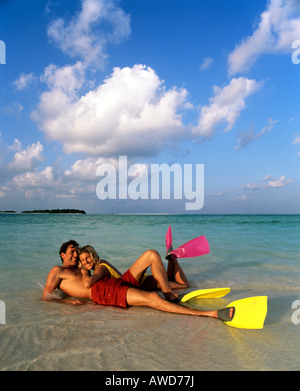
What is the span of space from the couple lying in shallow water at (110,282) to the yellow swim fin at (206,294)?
0.51ft

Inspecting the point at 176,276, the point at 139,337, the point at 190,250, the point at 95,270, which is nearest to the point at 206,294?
the point at 176,276

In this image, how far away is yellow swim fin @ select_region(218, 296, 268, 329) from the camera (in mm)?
2900

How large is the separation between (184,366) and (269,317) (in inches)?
62.5

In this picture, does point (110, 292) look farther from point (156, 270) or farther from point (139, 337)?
point (139, 337)

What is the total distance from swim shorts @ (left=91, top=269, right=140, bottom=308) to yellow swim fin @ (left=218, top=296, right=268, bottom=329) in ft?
4.27

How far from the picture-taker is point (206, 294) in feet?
13.0

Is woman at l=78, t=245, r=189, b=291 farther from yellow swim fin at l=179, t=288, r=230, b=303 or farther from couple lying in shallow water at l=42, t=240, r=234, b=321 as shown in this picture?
yellow swim fin at l=179, t=288, r=230, b=303

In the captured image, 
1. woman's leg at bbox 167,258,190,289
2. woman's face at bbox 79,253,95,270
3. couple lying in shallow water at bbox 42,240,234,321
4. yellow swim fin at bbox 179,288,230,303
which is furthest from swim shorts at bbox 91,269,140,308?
woman's leg at bbox 167,258,190,289

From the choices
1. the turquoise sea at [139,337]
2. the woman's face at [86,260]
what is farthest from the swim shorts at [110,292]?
the woman's face at [86,260]

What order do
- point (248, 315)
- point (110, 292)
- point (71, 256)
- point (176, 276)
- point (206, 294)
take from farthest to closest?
point (176, 276), point (71, 256), point (206, 294), point (110, 292), point (248, 315)

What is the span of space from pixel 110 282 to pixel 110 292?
0.45 feet

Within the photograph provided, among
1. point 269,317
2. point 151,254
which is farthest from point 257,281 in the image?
point 151,254

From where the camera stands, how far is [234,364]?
2229 millimetres

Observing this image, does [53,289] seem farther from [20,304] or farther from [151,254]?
[151,254]
